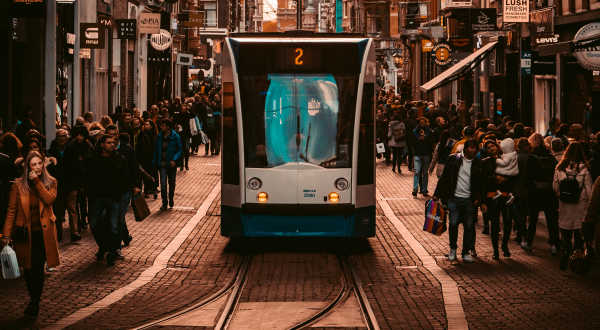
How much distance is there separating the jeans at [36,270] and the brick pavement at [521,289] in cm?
416

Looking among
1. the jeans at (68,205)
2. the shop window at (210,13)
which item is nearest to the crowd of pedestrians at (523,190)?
the jeans at (68,205)

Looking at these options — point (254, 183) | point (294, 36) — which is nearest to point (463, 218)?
point (254, 183)

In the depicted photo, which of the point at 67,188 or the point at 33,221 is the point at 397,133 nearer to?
the point at 67,188

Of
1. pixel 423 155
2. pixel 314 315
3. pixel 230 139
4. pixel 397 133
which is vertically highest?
pixel 397 133

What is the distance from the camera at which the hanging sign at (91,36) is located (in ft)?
84.9

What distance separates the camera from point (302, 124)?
12531mm

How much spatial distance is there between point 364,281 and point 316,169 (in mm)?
2140

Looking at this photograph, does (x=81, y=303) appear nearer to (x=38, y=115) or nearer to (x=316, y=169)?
(x=316, y=169)

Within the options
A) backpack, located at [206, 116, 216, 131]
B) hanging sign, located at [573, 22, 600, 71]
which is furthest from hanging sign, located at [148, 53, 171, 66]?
hanging sign, located at [573, 22, 600, 71]

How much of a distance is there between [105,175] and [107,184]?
127 millimetres

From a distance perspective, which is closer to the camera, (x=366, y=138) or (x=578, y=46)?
(x=366, y=138)

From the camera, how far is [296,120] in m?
12.5

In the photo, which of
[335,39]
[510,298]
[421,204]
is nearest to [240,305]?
[510,298]

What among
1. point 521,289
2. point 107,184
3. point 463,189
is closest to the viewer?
point 521,289
